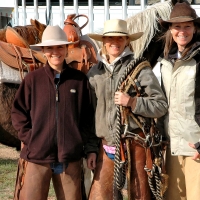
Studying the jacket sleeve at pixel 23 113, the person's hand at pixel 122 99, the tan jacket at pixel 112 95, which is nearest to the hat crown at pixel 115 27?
the tan jacket at pixel 112 95

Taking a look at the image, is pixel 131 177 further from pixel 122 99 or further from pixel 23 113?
pixel 23 113

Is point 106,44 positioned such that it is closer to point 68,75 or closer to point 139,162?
point 68,75

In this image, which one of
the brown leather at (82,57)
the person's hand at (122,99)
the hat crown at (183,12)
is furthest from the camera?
the brown leather at (82,57)

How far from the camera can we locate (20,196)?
3.19m

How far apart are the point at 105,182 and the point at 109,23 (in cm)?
103

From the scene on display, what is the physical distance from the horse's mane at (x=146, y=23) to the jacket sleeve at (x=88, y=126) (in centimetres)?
89

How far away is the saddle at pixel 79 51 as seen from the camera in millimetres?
3662

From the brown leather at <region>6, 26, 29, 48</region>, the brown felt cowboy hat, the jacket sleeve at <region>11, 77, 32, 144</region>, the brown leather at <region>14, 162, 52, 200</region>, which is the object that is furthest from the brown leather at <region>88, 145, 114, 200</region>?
the brown leather at <region>6, 26, 29, 48</region>

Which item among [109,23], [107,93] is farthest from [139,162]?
[109,23]

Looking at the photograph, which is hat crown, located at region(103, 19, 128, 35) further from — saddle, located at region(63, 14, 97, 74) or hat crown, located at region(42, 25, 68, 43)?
saddle, located at region(63, 14, 97, 74)

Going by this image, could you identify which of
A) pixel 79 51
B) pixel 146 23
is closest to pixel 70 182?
pixel 79 51

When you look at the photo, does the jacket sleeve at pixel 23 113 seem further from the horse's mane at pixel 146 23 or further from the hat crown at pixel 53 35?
the horse's mane at pixel 146 23

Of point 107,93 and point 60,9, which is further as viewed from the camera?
point 60,9

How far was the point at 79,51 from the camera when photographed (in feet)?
12.5
